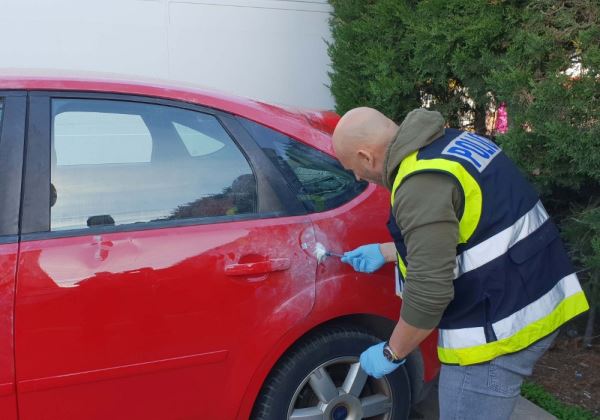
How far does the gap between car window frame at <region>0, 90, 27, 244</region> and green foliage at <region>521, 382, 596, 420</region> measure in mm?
2701

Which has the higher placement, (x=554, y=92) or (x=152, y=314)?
(x=554, y=92)

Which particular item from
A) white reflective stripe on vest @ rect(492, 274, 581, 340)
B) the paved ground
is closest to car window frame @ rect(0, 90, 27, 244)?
white reflective stripe on vest @ rect(492, 274, 581, 340)

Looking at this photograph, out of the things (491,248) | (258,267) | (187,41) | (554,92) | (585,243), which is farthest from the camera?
(187,41)

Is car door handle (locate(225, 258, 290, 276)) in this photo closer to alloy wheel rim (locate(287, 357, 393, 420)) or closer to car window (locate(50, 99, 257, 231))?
car window (locate(50, 99, 257, 231))

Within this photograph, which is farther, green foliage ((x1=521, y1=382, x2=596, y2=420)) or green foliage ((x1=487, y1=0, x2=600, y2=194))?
green foliage ((x1=521, y1=382, x2=596, y2=420))

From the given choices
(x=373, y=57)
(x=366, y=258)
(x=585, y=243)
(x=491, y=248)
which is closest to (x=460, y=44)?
(x=373, y=57)

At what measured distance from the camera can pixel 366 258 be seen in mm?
2209

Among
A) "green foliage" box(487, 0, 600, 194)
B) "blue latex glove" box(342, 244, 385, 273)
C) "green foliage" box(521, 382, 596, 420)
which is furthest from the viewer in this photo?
"green foliage" box(521, 382, 596, 420)

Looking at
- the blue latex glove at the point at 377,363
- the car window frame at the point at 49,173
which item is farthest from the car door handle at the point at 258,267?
the blue latex glove at the point at 377,363

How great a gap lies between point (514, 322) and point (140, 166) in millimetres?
1407

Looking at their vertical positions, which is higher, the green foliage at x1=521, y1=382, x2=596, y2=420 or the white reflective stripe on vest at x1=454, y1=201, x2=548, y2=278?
the white reflective stripe on vest at x1=454, y1=201, x2=548, y2=278

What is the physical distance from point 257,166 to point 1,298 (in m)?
0.99

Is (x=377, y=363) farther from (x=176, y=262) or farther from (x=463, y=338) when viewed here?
(x=176, y=262)

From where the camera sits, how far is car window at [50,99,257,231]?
2.04 metres
